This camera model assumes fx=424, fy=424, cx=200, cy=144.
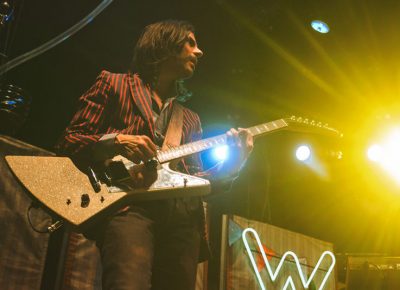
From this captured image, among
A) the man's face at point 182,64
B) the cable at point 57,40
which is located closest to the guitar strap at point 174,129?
the man's face at point 182,64

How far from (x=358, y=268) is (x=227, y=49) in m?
3.09

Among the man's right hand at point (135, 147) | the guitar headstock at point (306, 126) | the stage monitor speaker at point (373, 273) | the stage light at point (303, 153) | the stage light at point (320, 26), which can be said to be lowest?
the stage monitor speaker at point (373, 273)

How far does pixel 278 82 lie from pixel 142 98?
3295 mm

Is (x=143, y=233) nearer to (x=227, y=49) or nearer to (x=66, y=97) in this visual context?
(x=66, y=97)

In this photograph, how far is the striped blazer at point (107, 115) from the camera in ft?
6.36

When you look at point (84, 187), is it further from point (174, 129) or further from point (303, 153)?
point (303, 153)

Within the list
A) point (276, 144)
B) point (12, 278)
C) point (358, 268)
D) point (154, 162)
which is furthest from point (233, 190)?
point (154, 162)

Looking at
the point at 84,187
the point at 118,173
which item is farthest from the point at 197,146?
the point at 84,187

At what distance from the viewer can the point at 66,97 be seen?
406 centimetres

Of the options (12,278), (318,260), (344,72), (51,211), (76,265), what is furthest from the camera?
(318,260)

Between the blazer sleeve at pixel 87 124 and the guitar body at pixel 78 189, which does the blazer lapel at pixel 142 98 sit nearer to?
the blazer sleeve at pixel 87 124

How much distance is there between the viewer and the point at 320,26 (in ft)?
14.8

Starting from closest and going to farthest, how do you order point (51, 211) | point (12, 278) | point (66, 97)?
point (51, 211) → point (12, 278) → point (66, 97)

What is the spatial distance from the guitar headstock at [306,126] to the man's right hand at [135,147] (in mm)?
1506
